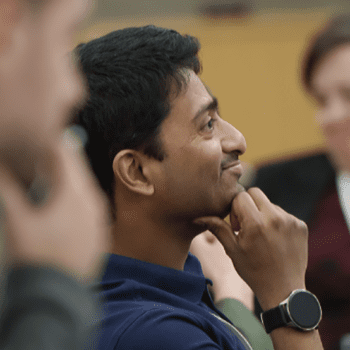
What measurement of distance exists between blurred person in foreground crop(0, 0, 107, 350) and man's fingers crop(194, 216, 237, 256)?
57 centimetres

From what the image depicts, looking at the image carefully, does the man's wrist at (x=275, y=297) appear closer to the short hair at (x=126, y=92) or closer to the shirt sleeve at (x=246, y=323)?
the shirt sleeve at (x=246, y=323)

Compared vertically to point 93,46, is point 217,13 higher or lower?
lower

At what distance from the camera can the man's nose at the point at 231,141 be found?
92 cm

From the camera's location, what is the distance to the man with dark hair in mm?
873

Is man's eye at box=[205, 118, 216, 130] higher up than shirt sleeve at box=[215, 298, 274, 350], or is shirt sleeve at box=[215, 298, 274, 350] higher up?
man's eye at box=[205, 118, 216, 130]

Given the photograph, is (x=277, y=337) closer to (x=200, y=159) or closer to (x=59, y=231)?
(x=200, y=159)

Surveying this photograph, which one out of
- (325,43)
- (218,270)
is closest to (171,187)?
(218,270)

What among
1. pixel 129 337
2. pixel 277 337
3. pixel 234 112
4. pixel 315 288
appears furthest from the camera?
pixel 234 112

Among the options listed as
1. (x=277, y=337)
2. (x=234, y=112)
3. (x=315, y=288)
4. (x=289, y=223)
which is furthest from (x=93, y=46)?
(x=234, y=112)

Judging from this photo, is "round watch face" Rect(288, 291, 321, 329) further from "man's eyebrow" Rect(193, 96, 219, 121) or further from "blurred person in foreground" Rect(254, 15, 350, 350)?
"blurred person in foreground" Rect(254, 15, 350, 350)

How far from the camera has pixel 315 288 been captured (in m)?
1.46

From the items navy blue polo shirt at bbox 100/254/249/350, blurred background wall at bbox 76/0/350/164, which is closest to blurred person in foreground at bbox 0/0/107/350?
navy blue polo shirt at bbox 100/254/249/350

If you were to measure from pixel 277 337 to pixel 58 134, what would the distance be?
2.16ft

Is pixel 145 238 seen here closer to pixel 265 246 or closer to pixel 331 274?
pixel 265 246
